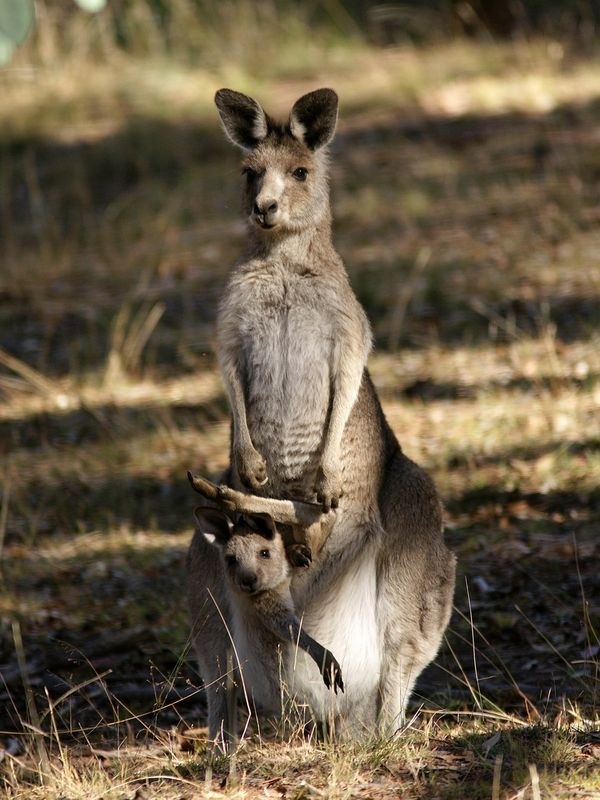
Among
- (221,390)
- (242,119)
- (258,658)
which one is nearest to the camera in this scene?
(258,658)

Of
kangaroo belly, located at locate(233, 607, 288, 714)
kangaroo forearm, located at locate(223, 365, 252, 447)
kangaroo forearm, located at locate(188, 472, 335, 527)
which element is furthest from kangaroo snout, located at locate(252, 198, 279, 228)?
kangaroo belly, located at locate(233, 607, 288, 714)

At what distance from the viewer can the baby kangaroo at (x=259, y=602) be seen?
345cm

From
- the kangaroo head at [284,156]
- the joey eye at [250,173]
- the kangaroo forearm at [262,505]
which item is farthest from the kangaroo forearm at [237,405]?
the joey eye at [250,173]

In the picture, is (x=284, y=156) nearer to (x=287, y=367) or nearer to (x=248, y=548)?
(x=287, y=367)

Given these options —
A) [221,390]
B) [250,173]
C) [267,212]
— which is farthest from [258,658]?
[221,390]

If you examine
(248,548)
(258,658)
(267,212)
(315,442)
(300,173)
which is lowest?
(258,658)

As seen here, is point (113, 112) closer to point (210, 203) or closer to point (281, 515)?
point (210, 203)

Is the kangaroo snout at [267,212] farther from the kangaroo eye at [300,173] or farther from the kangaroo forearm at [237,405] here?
the kangaroo forearm at [237,405]

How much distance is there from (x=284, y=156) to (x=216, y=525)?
3.48ft

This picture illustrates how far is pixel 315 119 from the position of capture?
3707mm

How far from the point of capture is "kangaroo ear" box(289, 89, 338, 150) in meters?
3.64

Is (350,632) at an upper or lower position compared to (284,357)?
lower

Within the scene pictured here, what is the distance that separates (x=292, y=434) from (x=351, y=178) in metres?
6.57

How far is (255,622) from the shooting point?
3584 millimetres
